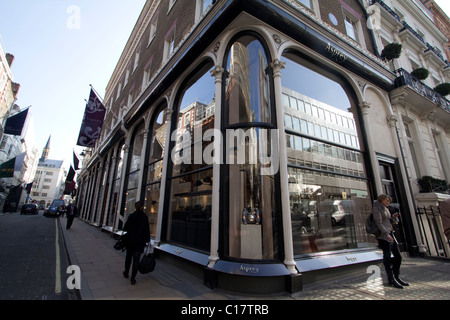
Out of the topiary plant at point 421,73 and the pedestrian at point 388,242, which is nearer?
the pedestrian at point 388,242

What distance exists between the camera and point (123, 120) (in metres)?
14.2

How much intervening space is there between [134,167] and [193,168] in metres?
7.02

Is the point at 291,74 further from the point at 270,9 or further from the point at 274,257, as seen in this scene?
the point at 274,257

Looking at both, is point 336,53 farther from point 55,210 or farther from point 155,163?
point 55,210

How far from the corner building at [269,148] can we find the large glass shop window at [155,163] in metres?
0.10

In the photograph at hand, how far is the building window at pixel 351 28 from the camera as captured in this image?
32.9 ft

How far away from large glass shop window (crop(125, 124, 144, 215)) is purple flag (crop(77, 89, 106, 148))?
2772mm

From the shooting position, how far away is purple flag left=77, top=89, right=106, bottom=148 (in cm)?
1341

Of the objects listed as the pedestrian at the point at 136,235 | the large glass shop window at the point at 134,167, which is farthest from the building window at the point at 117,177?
the pedestrian at the point at 136,235

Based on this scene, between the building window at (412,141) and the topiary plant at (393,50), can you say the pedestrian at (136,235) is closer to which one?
the building window at (412,141)

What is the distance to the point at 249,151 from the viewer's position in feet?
17.9

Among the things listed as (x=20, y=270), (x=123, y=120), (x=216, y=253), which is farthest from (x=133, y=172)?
(x=216, y=253)

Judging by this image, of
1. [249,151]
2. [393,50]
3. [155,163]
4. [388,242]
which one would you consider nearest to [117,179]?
[155,163]
